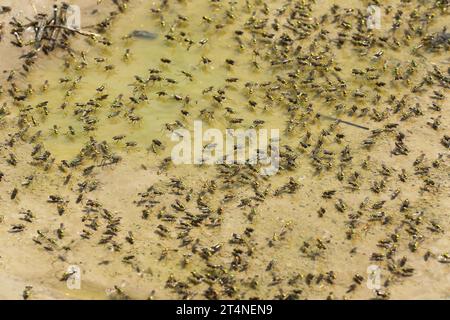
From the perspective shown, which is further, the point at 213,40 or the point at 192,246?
the point at 213,40

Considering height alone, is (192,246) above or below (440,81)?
below

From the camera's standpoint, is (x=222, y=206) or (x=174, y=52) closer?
(x=222, y=206)

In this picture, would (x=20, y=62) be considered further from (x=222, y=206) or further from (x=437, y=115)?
(x=437, y=115)

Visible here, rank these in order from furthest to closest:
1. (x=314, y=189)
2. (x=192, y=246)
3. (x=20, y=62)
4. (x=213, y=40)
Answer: (x=213, y=40)
(x=20, y=62)
(x=314, y=189)
(x=192, y=246)

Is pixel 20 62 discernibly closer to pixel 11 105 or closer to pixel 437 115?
pixel 11 105

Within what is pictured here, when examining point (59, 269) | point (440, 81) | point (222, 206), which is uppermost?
point (440, 81)

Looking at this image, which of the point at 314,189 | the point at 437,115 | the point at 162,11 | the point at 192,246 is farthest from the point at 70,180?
the point at 437,115

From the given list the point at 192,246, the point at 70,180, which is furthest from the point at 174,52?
the point at 192,246
